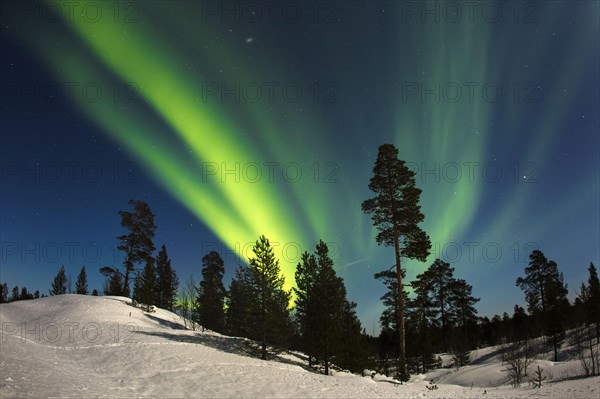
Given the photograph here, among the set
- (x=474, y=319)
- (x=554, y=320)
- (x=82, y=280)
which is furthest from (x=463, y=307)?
(x=82, y=280)

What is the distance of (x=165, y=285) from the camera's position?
59.4 m

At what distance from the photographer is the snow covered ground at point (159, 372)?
38.9 ft

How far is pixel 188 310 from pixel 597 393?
3643 centimetres

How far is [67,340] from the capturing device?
22328 mm

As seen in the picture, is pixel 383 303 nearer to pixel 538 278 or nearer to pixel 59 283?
pixel 538 278

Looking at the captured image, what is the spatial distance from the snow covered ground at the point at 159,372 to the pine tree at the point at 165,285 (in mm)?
28770

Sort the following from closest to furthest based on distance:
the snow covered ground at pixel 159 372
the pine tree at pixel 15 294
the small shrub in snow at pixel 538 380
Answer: the snow covered ground at pixel 159 372 < the small shrub in snow at pixel 538 380 < the pine tree at pixel 15 294

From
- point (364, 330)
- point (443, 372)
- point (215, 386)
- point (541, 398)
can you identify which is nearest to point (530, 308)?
point (443, 372)

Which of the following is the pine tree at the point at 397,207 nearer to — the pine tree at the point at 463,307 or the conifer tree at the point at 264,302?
the conifer tree at the point at 264,302

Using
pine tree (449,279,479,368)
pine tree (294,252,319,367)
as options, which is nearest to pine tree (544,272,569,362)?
pine tree (449,279,479,368)

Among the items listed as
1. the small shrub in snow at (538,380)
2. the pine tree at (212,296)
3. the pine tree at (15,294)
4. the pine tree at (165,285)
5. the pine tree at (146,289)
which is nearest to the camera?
the small shrub in snow at (538,380)

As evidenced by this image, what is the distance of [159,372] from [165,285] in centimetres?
4857

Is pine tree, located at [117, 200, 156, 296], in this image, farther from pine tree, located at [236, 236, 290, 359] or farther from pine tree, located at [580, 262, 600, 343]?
pine tree, located at [580, 262, 600, 343]

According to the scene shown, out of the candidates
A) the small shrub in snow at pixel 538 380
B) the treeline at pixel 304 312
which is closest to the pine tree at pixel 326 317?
the treeline at pixel 304 312
